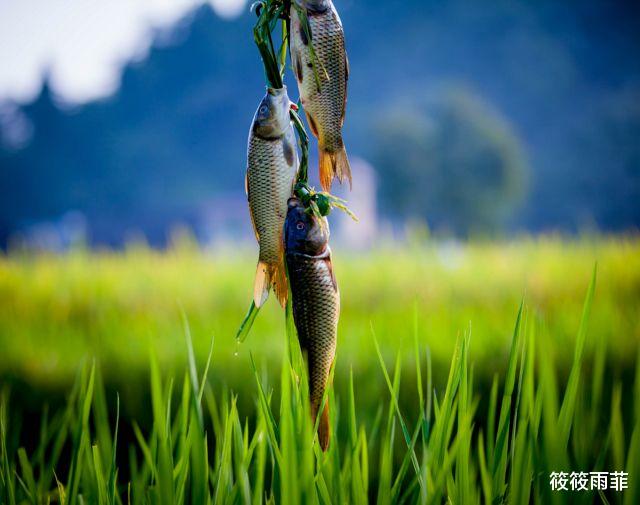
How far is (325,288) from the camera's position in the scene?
765 mm

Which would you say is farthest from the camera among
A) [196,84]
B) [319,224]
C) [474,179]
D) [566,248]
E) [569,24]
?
[569,24]

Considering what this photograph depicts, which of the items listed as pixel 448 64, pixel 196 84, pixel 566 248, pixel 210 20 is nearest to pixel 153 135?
pixel 196 84

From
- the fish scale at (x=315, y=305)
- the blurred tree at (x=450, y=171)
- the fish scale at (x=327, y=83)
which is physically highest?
the blurred tree at (x=450, y=171)

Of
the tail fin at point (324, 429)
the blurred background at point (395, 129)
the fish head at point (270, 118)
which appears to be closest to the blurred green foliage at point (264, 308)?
the tail fin at point (324, 429)

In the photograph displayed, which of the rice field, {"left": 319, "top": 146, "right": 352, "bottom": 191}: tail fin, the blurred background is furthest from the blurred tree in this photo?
{"left": 319, "top": 146, "right": 352, "bottom": 191}: tail fin

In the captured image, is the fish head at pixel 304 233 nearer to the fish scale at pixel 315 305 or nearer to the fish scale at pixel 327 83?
the fish scale at pixel 315 305

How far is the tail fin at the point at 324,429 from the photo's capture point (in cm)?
82

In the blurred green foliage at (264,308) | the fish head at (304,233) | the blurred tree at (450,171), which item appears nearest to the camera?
the fish head at (304,233)

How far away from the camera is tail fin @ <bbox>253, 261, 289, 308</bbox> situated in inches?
31.9

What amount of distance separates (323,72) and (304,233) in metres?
0.21

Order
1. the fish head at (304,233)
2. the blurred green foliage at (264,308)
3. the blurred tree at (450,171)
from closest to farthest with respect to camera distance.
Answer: the fish head at (304,233) < the blurred green foliage at (264,308) < the blurred tree at (450,171)

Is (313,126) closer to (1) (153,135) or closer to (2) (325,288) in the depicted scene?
(2) (325,288)

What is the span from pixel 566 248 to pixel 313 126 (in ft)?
10.1

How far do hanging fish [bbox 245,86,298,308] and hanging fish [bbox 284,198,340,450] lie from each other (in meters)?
0.02
